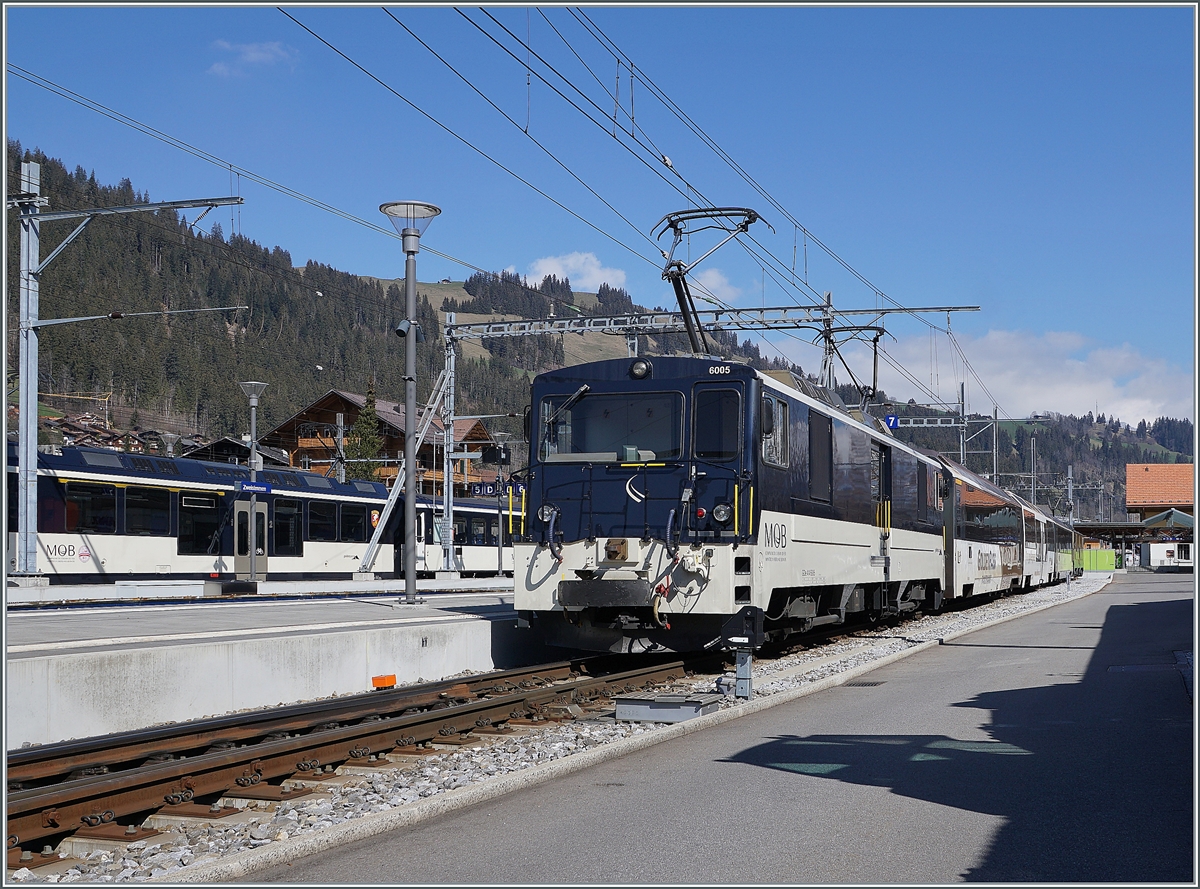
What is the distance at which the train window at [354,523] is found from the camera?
33.4 metres

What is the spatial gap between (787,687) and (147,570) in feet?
58.2

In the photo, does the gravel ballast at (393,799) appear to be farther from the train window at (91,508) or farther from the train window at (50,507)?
the train window at (91,508)

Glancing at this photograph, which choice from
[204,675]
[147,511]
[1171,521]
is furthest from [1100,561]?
[204,675]

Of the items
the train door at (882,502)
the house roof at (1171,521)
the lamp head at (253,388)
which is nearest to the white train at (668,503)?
the train door at (882,502)

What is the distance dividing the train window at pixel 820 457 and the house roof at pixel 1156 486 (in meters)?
104

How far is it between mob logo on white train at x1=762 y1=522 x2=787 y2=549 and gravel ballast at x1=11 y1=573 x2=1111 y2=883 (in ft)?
5.12

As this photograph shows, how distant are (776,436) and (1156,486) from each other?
109m

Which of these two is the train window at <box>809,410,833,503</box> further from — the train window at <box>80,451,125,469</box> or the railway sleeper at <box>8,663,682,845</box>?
the train window at <box>80,451,125,469</box>

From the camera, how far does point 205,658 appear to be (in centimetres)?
1091

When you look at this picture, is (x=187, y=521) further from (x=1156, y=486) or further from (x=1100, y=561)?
(x=1156, y=486)

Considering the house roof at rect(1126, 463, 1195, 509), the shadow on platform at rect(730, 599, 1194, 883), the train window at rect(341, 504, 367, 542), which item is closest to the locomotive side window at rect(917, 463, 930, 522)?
the shadow on platform at rect(730, 599, 1194, 883)

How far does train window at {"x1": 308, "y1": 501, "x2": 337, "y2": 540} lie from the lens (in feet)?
105

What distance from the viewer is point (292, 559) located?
31.1 meters

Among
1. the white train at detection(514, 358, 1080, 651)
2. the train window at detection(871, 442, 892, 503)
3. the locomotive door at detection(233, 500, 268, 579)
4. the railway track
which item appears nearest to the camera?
the railway track
